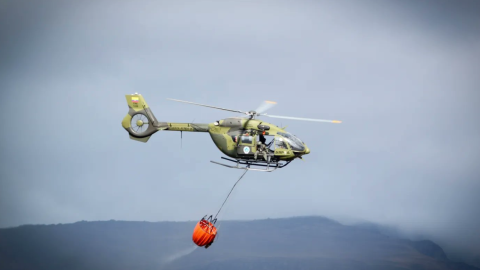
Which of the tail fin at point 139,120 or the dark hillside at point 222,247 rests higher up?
the tail fin at point 139,120

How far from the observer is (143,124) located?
3803cm

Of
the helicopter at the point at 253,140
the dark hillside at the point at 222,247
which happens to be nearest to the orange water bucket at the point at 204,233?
the helicopter at the point at 253,140

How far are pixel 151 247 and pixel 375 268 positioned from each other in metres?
36.3

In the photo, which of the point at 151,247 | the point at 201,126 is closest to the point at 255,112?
the point at 201,126

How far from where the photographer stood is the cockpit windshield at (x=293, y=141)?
34.3 meters

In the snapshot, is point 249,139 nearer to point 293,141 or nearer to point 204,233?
point 293,141

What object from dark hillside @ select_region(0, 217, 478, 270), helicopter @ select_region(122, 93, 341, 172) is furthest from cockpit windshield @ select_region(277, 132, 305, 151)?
dark hillside @ select_region(0, 217, 478, 270)

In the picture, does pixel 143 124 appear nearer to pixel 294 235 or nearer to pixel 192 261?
pixel 192 261

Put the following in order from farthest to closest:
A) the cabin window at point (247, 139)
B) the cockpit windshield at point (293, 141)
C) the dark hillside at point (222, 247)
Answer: the dark hillside at point (222, 247), the cabin window at point (247, 139), the cockpit windshield at point (293, 141)

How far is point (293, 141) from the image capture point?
34406 millimetres

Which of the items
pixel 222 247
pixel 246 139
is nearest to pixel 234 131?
pixel 246 139

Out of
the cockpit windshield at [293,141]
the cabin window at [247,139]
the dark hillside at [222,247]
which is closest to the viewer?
the cockpit windshield at [293,141]

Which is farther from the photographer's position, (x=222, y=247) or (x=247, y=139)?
(x=222, y=247)

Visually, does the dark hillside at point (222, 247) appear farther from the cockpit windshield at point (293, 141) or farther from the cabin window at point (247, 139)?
the cockpit windshield at point (293, 141)
